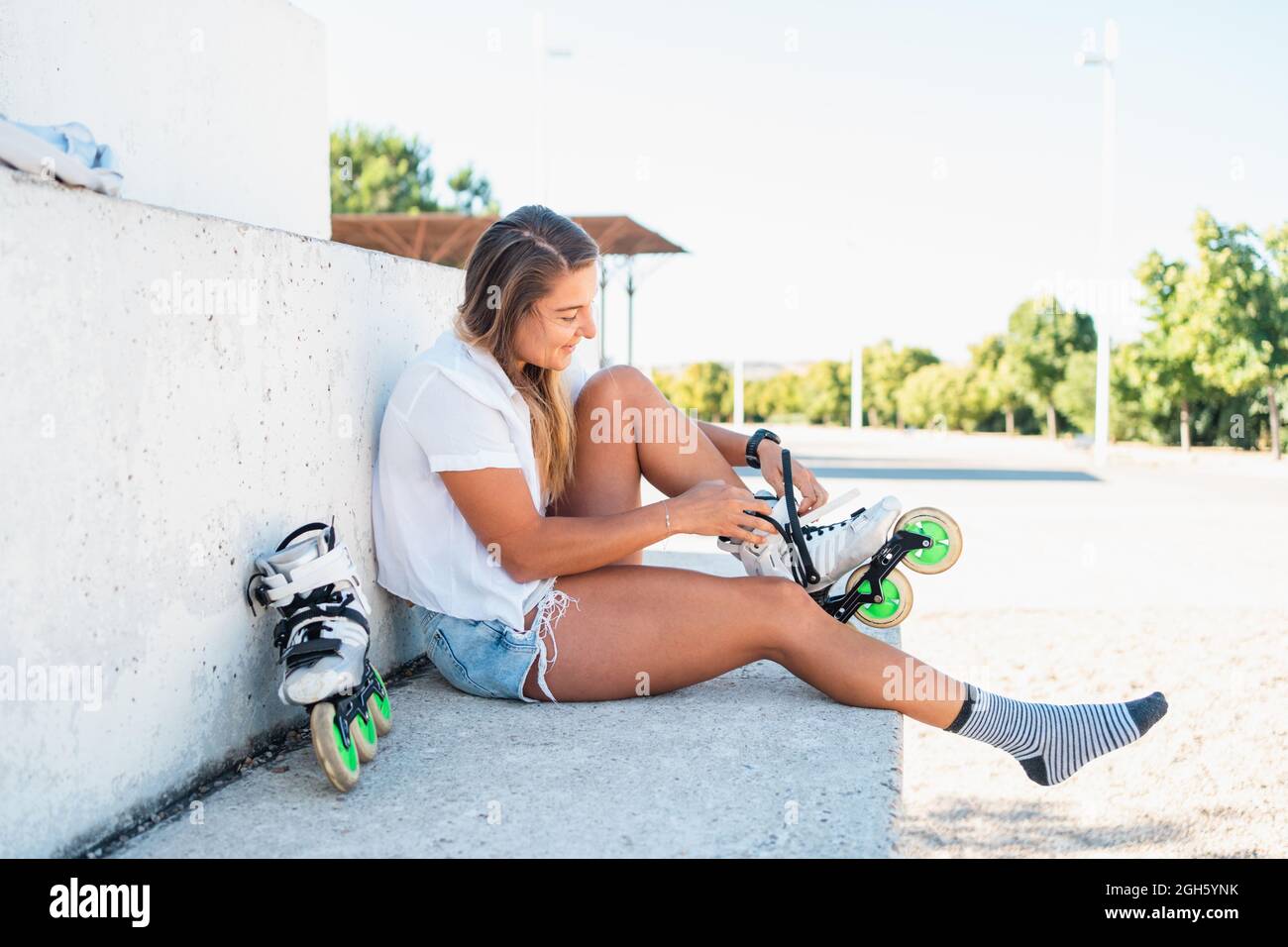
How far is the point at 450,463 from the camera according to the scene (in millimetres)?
2555

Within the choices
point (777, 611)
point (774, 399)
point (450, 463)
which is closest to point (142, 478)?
point (450, 463)

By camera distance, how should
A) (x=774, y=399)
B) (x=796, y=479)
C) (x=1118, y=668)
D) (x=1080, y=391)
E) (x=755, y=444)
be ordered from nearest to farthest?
1. (x=796, y=479)
2. (x=755, y=444)
3. (x=1118, y=668)
4. (x=1080, y=391)
5. (x=774, y=399)

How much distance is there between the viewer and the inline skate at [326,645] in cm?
213

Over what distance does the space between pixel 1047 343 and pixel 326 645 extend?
2957cm

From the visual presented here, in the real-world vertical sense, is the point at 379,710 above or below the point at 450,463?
below

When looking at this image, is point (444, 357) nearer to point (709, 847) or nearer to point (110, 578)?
point (110, 578)

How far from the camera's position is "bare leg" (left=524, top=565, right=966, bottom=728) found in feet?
8.78

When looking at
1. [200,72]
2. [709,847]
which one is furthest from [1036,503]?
[709,847]

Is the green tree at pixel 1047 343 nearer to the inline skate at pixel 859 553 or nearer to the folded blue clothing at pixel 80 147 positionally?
the inline skate at pixel 859 553

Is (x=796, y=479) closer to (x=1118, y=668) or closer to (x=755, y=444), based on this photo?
(x=755, y=444)

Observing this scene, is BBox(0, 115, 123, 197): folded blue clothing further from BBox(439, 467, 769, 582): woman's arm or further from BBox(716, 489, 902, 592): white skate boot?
BBox(716, 489, 902, 592): white skate boot

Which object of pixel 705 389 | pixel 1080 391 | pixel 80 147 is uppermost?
pixel 80 147

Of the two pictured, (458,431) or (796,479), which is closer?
(458,431)

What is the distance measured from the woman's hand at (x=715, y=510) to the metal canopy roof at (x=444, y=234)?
11062 millimetres
